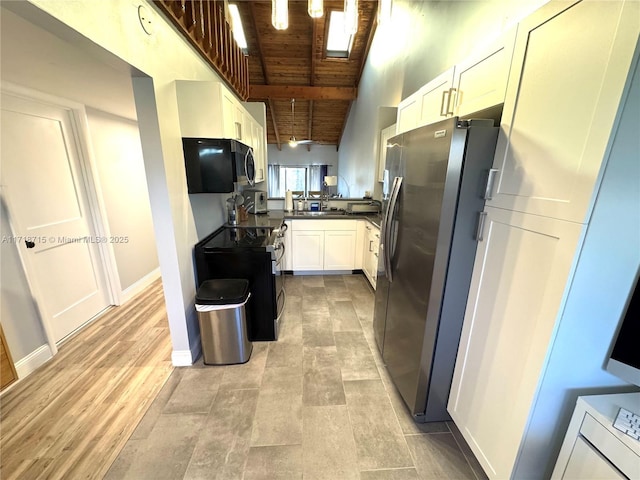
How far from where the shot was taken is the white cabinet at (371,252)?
122 inches

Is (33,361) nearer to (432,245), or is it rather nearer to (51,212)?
(51,212)

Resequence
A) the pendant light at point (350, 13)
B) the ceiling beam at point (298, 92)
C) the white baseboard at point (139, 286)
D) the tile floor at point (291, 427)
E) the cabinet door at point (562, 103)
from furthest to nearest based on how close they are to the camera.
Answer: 1. the ceiling beam at point (298, 92)
2. the white baseboard at point (139, 286)
3. the pendant light at point (350, 13)
4. the tile floor at point (291, 427)
5. the cabinet door at point (562, 103)

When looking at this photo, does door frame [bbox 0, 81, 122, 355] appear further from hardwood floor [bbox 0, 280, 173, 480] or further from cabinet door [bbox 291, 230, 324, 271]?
cabinet door [bbox 291, 230, 324, 271]

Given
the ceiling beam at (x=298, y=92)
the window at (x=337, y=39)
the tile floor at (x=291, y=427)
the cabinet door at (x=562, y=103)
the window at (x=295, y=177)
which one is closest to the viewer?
the cabinet door at (x=562, y=103)

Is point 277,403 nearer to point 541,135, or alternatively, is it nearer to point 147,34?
point 541,135

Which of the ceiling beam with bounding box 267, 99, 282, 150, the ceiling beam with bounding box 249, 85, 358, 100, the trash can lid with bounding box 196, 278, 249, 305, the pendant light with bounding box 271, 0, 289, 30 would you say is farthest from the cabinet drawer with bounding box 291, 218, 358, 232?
the ceiling beam with bounding box 267, 99, 282, 150

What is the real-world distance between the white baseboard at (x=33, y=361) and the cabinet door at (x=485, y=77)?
3.50 metres

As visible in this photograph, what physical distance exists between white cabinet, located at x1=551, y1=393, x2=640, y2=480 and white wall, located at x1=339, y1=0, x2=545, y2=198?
1.88m

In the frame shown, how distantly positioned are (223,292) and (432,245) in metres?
1.52

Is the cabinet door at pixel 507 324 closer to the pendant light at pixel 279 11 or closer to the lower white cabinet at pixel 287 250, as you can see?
the pendant light at pixel 279 11

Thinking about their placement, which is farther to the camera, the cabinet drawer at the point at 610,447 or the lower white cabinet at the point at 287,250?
the lower white cabinet at the point at 287,250

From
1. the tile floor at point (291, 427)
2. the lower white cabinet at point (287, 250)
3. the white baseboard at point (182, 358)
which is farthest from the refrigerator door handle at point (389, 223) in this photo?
the lower white cabinet at point (287, 250)

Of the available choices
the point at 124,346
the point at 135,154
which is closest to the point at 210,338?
the point at 124,346

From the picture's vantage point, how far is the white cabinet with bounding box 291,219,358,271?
140 inches
